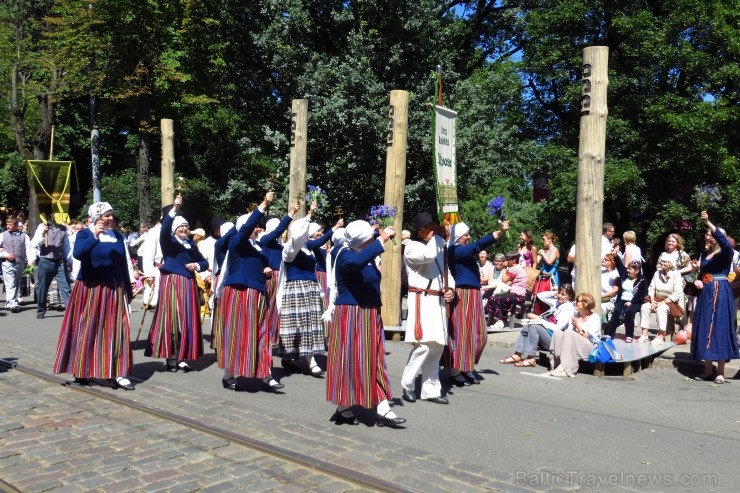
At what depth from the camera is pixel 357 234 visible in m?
6.54

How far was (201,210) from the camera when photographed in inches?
1272

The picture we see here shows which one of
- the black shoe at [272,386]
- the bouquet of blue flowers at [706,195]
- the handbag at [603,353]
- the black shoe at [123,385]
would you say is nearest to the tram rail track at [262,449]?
the black shoe at [123,385]

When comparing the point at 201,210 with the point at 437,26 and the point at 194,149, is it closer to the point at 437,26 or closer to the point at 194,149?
the point at 194,149

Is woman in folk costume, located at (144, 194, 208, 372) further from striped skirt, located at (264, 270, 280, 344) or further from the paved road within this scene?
striped skirt, located at (264, 270, 280, 344)

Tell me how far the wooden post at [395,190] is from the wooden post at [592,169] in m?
2.96

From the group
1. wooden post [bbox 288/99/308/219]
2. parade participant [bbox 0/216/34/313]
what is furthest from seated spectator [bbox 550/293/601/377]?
parade participant [bbox 0/216/34/313]

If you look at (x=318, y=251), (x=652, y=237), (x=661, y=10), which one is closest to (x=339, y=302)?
(x=318, y=251)

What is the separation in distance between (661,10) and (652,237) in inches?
A: 280

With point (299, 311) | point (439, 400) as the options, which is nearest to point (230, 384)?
point (299, 311)

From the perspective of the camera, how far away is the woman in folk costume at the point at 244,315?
26.9 feet

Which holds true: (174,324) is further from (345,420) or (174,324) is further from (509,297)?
(509,297)

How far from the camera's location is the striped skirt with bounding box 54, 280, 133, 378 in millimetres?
8180

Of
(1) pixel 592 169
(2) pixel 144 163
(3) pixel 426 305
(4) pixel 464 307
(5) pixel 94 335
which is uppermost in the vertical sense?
(2) pixel 144 163

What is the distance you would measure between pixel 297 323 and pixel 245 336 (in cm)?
86
